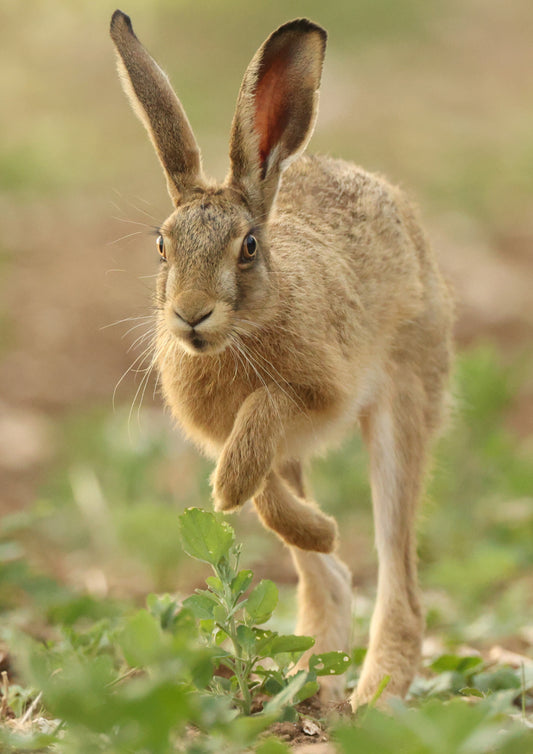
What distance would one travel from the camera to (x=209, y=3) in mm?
16984

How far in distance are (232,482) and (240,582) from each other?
1.97ft

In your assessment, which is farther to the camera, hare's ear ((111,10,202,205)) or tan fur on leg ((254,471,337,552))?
hare's ear ((111,10,202,205))

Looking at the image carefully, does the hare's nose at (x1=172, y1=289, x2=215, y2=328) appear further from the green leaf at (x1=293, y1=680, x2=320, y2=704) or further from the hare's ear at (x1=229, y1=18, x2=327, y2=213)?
the green leaf at (x1=293, y1=680, x2=320, y2=704)

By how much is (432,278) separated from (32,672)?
2.86 m

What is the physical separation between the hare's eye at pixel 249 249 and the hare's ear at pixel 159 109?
1.21 feet

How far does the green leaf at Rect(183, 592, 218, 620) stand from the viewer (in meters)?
2.92

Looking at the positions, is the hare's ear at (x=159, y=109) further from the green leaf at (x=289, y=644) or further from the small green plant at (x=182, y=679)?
the green leaf at (x=289, y=644)

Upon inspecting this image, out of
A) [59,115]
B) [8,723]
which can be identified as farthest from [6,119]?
[8,723]

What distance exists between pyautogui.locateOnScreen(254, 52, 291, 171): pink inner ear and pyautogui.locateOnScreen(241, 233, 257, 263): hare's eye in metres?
0.36

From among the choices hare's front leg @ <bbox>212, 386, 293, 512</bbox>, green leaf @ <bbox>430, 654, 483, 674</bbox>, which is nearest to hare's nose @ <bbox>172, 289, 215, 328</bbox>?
hare's front leg @ <bbox>212, 386, 293, 512</bbox>

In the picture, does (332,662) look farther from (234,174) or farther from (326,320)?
(234,174)

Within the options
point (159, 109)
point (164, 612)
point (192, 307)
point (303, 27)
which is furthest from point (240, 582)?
point (303, 27)

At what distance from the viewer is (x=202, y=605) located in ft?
9.65

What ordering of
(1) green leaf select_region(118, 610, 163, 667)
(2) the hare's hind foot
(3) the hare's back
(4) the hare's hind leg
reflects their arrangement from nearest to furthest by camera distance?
(1) green leaf select_region(118, 610, 163, 667) < (3) the hare's back < (4) the hare's hind leg < (2) the hare's hind foot
